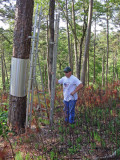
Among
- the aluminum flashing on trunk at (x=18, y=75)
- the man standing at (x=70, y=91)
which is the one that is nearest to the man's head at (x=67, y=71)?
the man standing at (x=70, y=91)

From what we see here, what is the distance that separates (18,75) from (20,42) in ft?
2.95

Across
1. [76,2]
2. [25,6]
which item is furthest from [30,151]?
[76,2]

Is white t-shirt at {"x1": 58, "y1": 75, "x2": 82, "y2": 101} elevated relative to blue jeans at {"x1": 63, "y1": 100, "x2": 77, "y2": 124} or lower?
elevated

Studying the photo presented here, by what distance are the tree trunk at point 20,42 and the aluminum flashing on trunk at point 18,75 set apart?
0.38 ft

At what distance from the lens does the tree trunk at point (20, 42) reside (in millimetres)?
4340

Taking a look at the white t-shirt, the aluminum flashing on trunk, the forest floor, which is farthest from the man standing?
the aluminum flashing on trunk

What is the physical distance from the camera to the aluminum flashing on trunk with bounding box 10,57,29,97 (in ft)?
14.1

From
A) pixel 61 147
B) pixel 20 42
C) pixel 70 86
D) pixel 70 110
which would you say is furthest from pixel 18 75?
pixel 61 147

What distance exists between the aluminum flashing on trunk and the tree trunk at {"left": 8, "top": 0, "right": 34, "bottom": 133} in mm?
116

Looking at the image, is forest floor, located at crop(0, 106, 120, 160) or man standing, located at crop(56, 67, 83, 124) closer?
forest floor, located at crop(0, 106, 120, 160)

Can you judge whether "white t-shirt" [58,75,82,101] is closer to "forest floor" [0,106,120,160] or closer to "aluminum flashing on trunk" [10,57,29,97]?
"forest floor" [0,106,120,160]

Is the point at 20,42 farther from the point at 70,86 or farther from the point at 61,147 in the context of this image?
the point at 61,147

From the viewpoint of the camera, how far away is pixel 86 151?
134 inches

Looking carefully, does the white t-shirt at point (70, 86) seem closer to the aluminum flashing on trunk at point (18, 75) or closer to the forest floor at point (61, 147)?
the forest floor at point (61, 147)
